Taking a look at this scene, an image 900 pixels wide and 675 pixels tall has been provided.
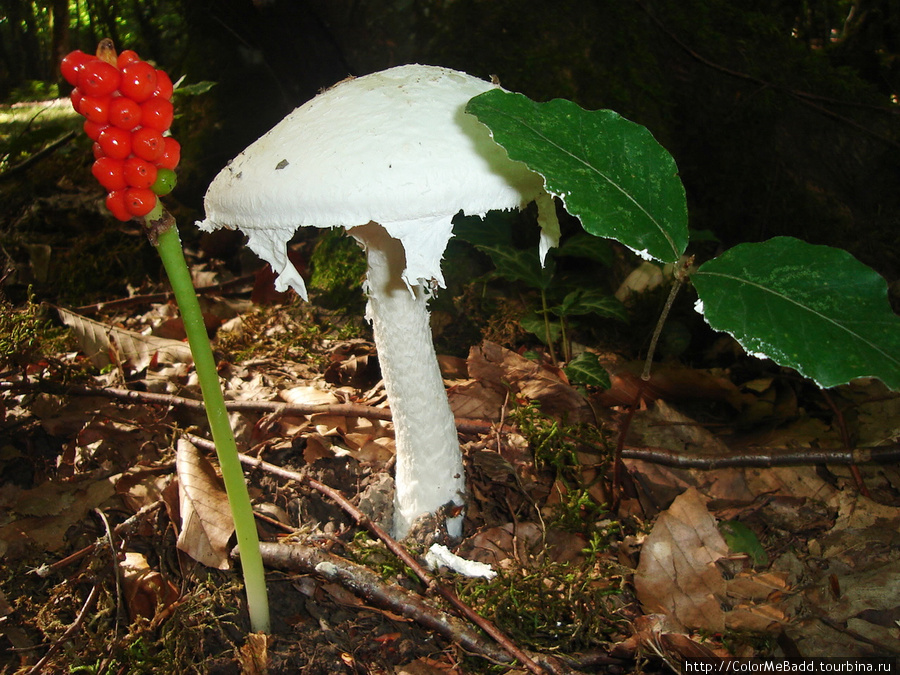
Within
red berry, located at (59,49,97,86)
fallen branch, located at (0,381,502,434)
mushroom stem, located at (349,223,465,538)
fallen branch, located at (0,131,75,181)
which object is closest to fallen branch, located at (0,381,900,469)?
fallen branch, located at (0,381,502,434)

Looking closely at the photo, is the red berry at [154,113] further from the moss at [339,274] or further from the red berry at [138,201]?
the moss at [339,274]

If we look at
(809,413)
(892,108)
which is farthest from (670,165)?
(892,108)

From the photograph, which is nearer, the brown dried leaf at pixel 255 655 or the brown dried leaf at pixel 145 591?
the brown dried leaf at pixel 255 655

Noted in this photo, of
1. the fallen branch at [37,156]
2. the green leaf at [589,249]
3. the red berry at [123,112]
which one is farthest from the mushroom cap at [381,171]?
the fallen branch at [37,156]

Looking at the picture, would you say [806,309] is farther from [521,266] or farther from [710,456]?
[521,266]

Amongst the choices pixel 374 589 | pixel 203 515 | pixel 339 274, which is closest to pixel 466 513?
pixel 374 589
